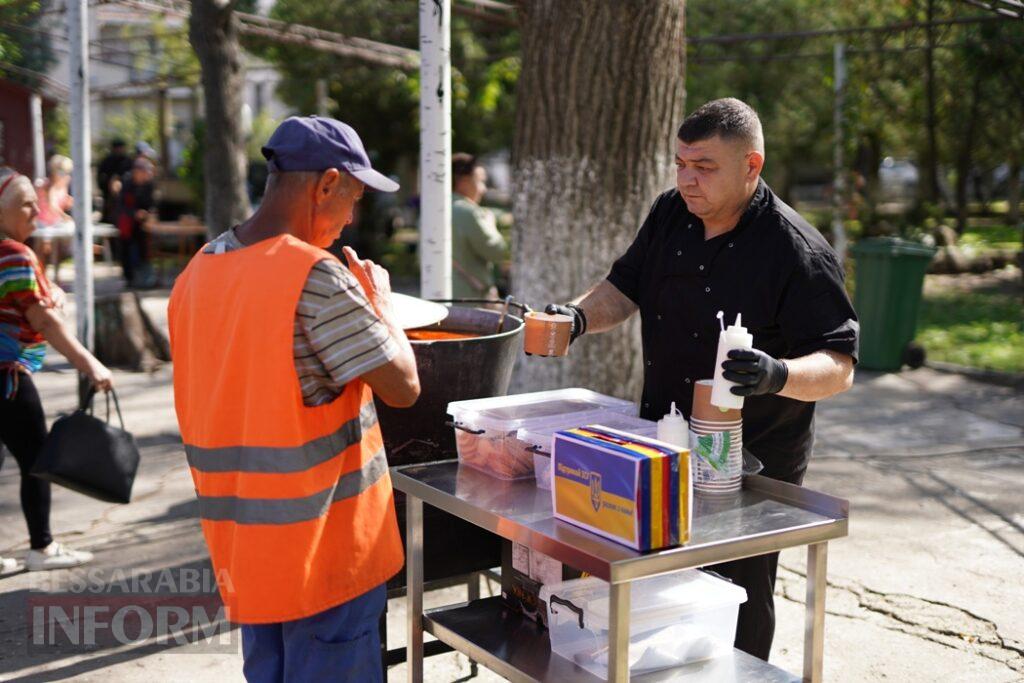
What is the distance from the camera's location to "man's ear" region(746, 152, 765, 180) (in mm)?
3189

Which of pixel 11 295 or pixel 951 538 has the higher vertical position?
pixel 11 295

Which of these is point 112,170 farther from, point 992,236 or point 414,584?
point 992,236

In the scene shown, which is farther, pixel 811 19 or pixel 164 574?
pixel 811 19

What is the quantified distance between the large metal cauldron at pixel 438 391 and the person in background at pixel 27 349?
72.4 inches

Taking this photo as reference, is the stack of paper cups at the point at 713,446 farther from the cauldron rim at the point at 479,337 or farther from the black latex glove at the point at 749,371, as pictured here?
the cauldron rim at the point at 479,337

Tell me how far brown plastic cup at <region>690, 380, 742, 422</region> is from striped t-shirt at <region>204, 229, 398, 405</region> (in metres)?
0.82

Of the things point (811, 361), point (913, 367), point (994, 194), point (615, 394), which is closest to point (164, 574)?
point (615, 394)

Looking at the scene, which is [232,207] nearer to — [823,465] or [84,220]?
[84,220]

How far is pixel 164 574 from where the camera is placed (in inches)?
201

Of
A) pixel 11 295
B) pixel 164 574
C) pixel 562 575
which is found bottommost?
pixel 164 574

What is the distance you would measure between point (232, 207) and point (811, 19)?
13303mm

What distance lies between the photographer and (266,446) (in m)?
2.54

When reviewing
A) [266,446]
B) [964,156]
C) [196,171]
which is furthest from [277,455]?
[196,171]

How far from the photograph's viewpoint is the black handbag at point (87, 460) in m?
4.67
